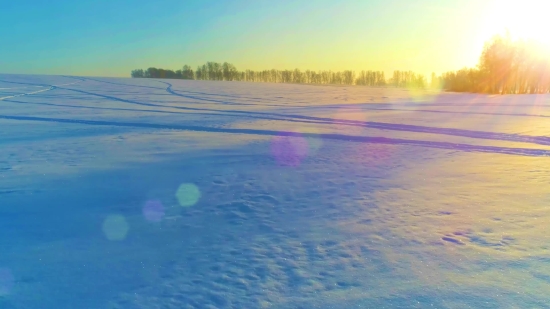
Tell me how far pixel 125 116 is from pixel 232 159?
883 centimetres

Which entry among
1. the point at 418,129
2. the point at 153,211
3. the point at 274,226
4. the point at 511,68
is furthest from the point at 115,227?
the point at 511,68

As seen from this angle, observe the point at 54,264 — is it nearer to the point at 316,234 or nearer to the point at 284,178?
the point at 316,234

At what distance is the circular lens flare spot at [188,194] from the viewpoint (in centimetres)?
455

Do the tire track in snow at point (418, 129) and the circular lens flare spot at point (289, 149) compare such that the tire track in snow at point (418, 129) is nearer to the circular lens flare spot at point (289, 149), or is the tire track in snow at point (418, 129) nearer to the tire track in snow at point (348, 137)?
the tire track in snow at point (348, 137)

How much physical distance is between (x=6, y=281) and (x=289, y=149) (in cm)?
582

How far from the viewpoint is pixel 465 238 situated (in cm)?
348

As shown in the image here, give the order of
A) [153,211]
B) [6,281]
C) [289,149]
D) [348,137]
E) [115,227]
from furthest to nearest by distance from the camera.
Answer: [348,137] < [289,149] < [153,211] < [115,227] < [6,281]

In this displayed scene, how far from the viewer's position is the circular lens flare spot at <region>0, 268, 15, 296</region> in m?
2.69

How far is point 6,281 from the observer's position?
280 cm

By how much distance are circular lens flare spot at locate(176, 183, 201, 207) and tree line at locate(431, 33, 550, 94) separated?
48427 mm

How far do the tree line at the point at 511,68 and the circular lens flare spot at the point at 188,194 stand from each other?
1907 inches

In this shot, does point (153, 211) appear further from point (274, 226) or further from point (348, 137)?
point (348, 137)

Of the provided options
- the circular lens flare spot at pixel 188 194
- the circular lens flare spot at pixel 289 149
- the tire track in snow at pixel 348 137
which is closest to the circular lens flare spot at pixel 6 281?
the circular lens flare spot at pixel 188 194

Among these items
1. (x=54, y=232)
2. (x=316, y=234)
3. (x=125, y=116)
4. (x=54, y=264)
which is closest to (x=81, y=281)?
(x=54, y=264)
